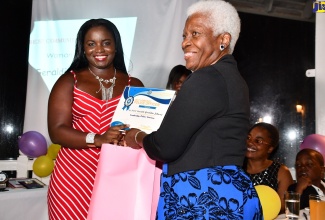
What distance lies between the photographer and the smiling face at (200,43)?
5.23ft

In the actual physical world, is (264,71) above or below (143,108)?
above

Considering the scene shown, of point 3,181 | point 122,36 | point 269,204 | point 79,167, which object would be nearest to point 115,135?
point 79,167

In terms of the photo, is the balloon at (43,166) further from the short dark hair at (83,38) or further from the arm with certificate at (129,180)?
the arm with certificate at (129,180)

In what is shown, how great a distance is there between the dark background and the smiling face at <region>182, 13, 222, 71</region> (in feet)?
12.5

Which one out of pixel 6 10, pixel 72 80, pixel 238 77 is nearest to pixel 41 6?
pixel 6 10

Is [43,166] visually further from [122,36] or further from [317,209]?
[317,209]

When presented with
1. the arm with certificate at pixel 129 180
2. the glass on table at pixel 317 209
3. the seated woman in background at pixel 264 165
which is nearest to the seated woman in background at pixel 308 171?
the seated woman in background at pixel 264 165

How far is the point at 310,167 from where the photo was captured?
3270 mm

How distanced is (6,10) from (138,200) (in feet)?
14.5

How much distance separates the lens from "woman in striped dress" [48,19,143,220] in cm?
205

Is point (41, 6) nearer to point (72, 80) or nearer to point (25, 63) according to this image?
point (25, 63)

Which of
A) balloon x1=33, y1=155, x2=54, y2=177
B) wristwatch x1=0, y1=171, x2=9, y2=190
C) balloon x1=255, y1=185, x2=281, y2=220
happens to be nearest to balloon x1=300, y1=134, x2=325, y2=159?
balloon x1=255, y1=185, x2=281, y2=220

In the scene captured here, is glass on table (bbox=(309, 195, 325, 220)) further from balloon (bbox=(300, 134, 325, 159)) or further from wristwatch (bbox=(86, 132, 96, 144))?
balloon (bbox=(300, 134, 325, 159))

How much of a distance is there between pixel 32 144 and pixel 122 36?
1.69m
